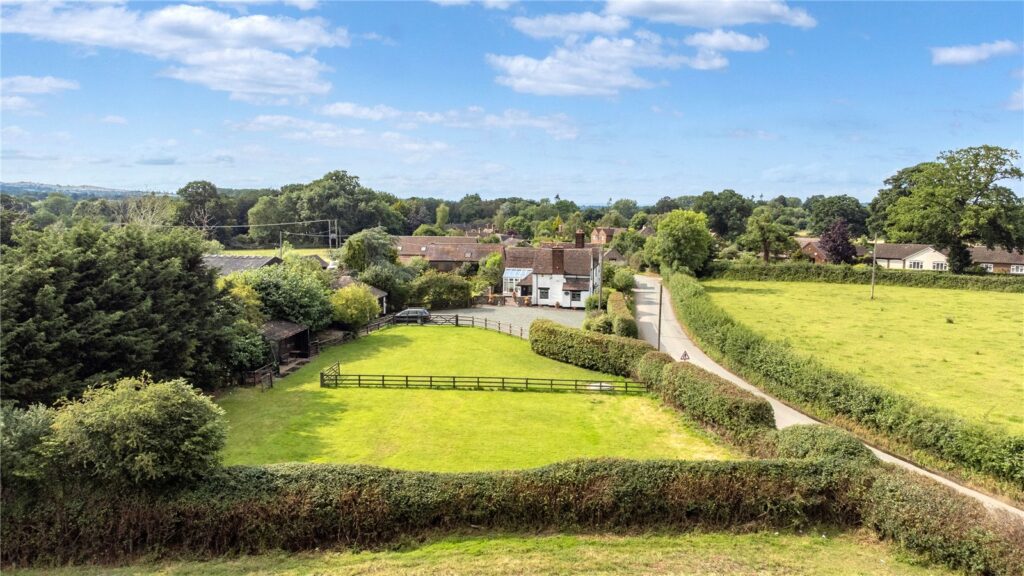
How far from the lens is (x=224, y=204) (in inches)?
4001

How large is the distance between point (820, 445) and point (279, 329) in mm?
26138

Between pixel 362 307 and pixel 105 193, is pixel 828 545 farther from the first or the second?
pixel 105 193

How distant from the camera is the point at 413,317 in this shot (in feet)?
143

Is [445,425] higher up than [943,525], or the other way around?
[943,525]

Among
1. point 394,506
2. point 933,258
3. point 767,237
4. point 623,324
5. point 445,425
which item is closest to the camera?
point 394,506

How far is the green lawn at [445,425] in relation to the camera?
1927 cm

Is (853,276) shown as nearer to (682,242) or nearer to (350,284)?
(682,242)

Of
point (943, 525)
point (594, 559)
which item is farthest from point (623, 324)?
point (594, 559)

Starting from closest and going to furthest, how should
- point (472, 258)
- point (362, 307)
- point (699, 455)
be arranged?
point (699, 455), point (362, 307), point (472, 258)

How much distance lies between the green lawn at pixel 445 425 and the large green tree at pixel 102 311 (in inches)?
135

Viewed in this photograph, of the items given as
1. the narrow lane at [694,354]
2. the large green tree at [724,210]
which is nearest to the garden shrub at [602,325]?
the narrow lane at [694,354]

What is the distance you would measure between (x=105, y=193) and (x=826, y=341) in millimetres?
206794

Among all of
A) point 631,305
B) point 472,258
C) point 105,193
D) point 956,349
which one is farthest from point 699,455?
point 105,193

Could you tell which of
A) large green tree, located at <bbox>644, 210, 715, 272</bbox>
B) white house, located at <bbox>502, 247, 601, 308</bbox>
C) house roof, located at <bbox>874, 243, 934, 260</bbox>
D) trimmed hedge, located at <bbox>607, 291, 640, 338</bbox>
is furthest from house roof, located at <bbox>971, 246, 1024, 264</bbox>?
trimmed hedge, located at <bbox>607, 291, 640, 338</bbox>
